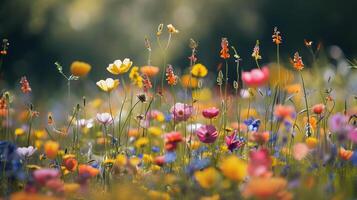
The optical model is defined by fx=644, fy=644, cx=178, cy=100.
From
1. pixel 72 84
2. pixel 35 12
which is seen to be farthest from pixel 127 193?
pixel 35 12

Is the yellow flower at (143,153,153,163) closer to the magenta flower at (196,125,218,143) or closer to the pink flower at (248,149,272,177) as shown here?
the magenta flower at (196,125,218,143)

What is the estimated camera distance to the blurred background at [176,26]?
12.6 metres

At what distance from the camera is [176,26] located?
12.9 metres

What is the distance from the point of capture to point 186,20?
13.0m

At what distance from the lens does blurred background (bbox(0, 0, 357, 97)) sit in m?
12.6

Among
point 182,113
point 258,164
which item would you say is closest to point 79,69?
point 182,113

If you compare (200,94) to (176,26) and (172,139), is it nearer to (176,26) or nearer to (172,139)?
(172,139)

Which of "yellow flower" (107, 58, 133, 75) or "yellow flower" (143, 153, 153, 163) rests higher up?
"yellow flower" (107, 58, 133, 75)

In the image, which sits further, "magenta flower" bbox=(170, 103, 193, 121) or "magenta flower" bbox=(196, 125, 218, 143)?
"magenta flower" bbox=(170, 103, 193, 121)

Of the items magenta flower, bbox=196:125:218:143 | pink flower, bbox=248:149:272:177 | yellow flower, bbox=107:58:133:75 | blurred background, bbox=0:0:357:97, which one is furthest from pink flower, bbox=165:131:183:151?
blurred background, bbox=0:0:357:97

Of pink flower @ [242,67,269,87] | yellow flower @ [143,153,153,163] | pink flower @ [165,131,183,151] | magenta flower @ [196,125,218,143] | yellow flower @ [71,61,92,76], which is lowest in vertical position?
pink flower @ [165,131,183,151]

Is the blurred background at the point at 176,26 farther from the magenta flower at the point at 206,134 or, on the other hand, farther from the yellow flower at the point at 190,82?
the magenta flower at the point at 206,134

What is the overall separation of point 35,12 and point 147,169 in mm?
8905

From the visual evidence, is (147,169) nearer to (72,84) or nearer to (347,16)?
(72,84)
